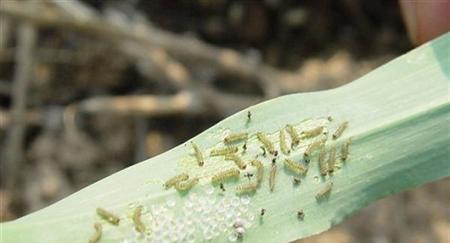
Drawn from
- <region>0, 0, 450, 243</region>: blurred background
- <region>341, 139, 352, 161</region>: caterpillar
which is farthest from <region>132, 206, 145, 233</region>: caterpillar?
<region>0, 0, 450, 243</region>: blurred background

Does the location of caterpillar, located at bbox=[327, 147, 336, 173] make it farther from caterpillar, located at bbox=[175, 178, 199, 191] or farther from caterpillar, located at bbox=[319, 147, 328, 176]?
caterpillar, located at bbox=[175, 178, 199, 191]

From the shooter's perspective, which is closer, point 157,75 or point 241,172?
point 241,172

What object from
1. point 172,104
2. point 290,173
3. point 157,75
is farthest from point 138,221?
point 157,75

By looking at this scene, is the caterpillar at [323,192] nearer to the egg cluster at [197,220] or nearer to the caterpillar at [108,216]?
the egg cluster at [197,220]

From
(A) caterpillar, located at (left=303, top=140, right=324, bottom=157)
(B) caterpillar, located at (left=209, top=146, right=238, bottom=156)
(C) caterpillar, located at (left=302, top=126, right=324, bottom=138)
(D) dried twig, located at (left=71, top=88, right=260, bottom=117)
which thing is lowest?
(D) dried twig, located at (left=71, top=88, right=260, bottom=117)

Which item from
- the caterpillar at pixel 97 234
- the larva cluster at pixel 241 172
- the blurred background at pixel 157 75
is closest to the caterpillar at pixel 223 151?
the larva cluster at pixel 241 172

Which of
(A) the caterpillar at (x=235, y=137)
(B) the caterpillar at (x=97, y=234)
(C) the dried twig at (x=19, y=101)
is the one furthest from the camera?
(C) the dried twig at (x=19, y=101)

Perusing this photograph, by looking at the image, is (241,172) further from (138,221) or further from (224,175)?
(138,221)

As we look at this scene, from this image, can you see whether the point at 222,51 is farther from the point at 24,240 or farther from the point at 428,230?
the point at 24,240
